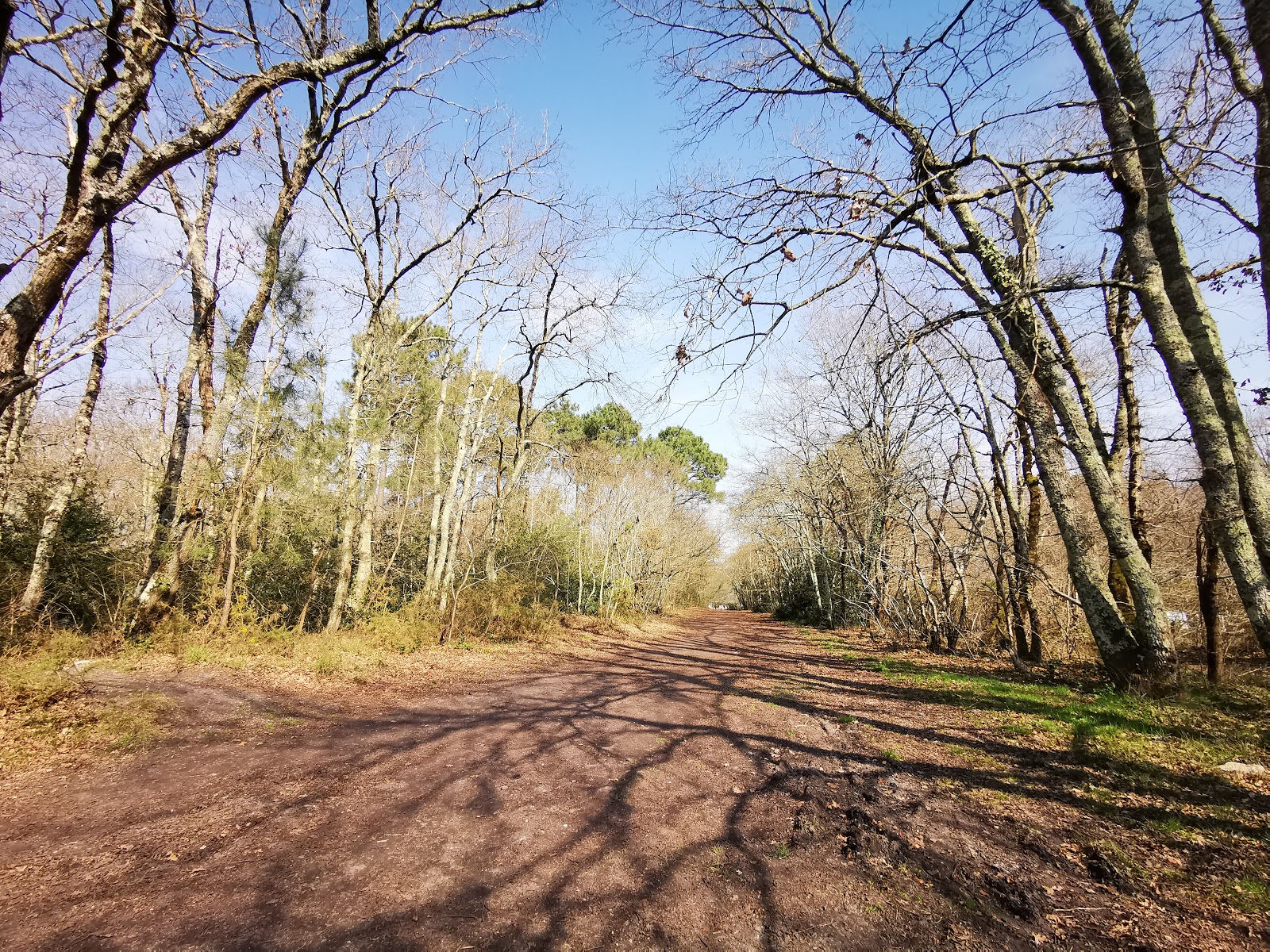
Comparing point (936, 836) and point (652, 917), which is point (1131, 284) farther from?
point (652, 917)

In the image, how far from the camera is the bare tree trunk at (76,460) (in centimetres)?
690

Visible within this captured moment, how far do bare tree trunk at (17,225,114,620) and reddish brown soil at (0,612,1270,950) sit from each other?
463 cm

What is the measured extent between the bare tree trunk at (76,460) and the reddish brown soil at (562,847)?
463 cm

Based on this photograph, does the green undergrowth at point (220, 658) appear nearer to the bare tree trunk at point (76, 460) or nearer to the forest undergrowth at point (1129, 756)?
the bare tree trunk at point (76, 460)

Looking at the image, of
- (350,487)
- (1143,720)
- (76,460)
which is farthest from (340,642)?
(1143,720)

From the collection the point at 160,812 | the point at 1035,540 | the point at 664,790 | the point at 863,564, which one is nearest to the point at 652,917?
the point at 664,790

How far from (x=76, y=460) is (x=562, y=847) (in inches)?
385

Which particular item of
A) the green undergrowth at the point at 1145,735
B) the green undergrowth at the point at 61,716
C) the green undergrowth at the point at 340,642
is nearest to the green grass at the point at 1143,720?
the green undergrowth at the point at 1145,735

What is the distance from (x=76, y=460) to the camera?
765cm

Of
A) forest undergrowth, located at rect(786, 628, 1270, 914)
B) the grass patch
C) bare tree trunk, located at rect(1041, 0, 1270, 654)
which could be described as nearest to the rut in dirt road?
forest undergrowth, located at rect(786, 628, 1270, 914)

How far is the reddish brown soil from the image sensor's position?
2.37m

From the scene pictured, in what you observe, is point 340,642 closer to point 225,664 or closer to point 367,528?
point 225,664

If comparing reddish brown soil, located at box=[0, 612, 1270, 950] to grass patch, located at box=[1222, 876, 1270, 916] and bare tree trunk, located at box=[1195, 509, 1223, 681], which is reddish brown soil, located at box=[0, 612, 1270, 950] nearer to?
grass patch, located at box=[1222, 876, 1270, 916]

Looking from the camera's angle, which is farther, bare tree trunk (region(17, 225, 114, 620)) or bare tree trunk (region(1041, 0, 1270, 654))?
bare tree trunk (region(17, 225, 114, 620))
